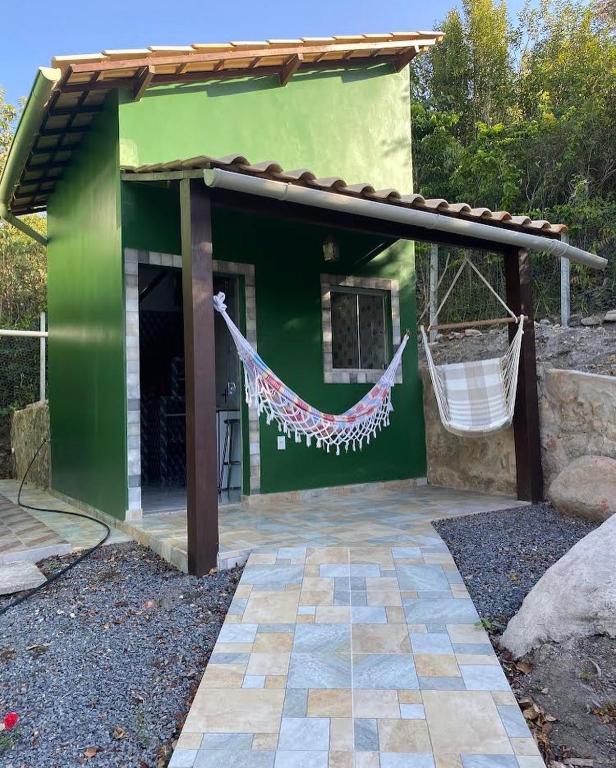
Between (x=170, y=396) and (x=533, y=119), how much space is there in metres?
7.05

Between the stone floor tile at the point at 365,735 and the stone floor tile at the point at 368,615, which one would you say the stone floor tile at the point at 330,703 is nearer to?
the stone floor tile at the point at 365,735

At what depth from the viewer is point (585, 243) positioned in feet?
26.5

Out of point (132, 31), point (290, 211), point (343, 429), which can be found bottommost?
point (343, 429)

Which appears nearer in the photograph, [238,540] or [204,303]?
[204,303]

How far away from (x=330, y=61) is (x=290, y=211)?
2.71 metres

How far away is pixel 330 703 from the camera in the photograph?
1.96 meters

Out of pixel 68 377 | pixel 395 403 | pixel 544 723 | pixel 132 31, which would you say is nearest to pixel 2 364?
pixel 68 377

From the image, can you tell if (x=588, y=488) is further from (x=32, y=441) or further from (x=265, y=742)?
(x=32, y=441)

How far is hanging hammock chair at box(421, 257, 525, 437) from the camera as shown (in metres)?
4.62

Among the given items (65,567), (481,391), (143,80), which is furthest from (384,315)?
(65,567)

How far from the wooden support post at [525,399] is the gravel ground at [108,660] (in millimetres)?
2618

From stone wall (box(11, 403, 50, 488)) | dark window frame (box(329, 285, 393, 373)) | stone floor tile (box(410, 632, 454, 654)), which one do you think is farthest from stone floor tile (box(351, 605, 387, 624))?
stone wall (box(11, 403, 50, 488))

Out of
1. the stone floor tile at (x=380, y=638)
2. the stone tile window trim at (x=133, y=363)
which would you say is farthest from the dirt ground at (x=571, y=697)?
the stone tile window trim at (x=133, y=363)

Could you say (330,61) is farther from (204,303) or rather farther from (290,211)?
(204,303)
